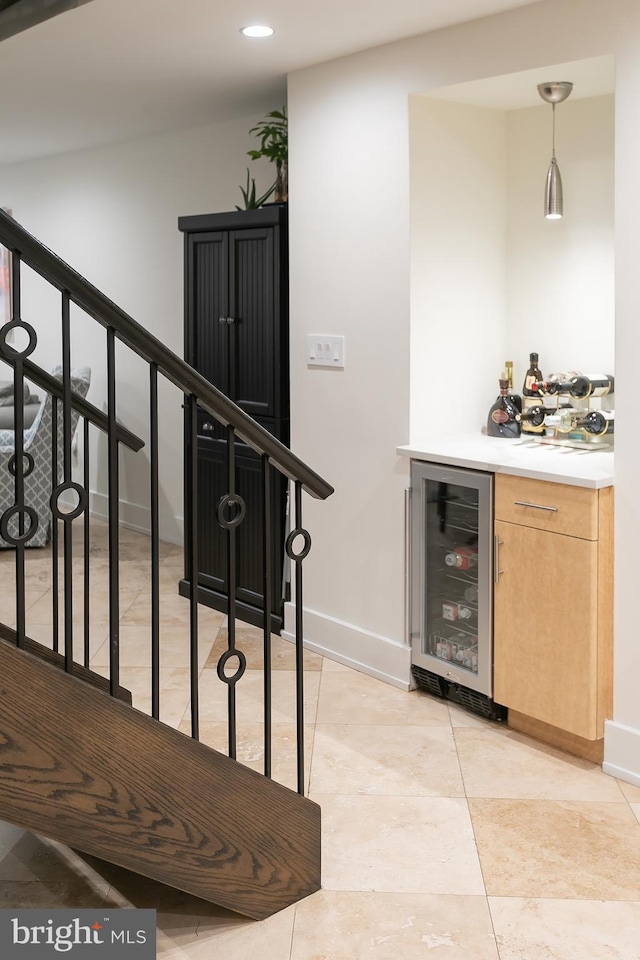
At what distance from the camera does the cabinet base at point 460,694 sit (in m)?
3.46

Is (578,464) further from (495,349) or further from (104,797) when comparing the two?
(104,797)

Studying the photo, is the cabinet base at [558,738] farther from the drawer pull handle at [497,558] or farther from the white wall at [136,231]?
the white wall at [136,231]

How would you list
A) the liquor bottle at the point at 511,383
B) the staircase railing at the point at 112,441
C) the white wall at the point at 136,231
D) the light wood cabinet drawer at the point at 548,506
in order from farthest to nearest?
the white wall at the point at 136,231 < the liquor bottle at the point at 511,383 < the light wood cabinet drawer at the point at 548,506 < the staircase railing at the point at 112,441

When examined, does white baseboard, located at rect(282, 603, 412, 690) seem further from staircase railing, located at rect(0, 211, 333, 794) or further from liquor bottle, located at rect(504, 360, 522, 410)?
staircase railing, located at rect(0, 211, 333, 794)

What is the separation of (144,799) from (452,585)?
1.80 meters

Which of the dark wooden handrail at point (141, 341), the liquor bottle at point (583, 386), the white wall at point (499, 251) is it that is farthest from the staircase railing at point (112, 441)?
the white wall at point (499, 251)

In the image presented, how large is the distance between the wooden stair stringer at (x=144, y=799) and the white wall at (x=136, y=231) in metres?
3.75

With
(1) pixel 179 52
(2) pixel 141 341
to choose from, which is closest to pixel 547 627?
(2) pixel 141 341

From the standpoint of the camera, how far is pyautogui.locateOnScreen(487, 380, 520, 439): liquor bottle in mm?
3764

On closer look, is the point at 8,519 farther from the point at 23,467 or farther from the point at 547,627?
the point at 547,627

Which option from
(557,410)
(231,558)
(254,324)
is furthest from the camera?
(254,324)

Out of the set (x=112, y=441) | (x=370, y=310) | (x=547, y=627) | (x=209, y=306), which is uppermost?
(x=209, y=306)

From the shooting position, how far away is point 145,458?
21.1 feet

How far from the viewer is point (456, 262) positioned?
3.77m
